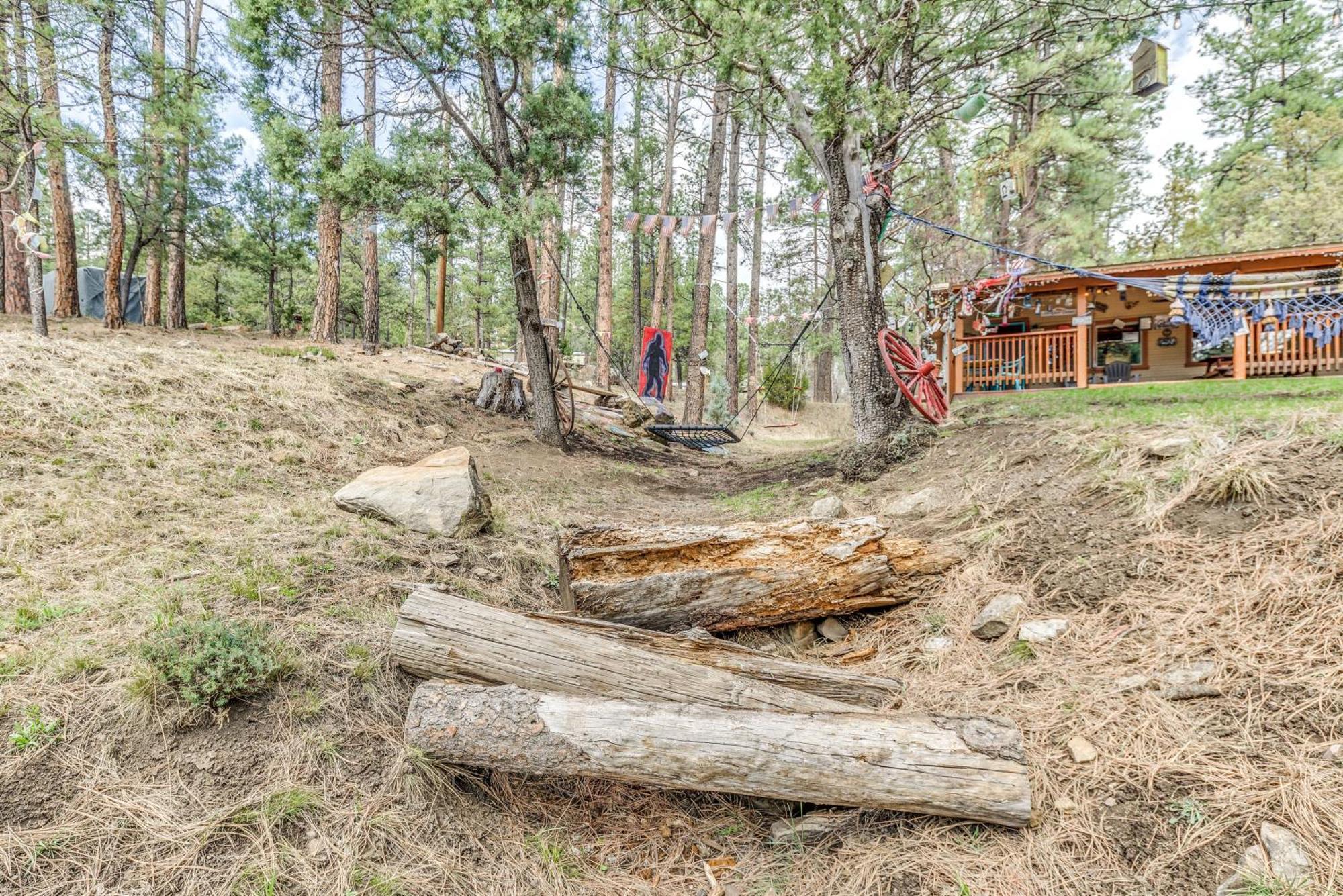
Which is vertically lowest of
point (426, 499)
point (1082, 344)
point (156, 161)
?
point (426, 499)

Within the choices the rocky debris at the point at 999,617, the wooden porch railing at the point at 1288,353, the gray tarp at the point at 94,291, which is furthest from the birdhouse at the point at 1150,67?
the gray tarp at the point at 94,291

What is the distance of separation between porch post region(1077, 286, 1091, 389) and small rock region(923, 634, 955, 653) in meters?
8.31

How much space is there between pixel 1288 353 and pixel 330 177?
11.9 m

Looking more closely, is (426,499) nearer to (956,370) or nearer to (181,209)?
(956,370)

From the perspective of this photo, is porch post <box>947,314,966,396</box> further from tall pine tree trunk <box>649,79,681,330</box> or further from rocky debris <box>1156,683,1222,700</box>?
rocky debris <box>1156,683,1222,700</box>

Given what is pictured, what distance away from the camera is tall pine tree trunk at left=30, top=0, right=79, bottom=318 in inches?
209

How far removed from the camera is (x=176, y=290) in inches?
393

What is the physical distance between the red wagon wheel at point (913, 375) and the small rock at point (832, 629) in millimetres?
2941

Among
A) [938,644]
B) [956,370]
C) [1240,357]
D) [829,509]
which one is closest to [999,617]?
[938,644]

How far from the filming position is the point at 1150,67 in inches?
183

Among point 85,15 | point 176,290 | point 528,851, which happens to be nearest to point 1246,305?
point 528,851

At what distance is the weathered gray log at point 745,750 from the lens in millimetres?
1563

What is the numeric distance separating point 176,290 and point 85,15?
572 centimetres

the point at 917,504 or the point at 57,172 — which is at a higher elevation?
the point at 57,172
